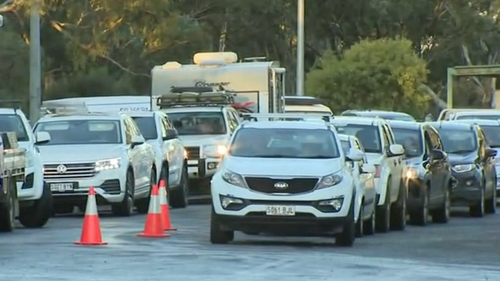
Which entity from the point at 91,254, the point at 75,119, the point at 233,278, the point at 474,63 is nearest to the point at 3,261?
the point at 91,254

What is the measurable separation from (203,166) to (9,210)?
35.7ft

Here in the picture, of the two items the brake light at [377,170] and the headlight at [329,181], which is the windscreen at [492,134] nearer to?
the brake light at [377,170]

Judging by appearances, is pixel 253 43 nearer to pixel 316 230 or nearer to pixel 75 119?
pixel 75 119

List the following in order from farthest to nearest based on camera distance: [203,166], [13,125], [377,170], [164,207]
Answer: [203,166] → [13,125] → [377,170] → [164,207]

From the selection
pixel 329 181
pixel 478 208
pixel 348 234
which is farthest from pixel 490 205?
pixel 329 181

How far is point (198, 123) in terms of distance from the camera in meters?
31.5

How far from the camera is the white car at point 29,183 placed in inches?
852

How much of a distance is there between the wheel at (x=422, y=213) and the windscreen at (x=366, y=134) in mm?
1599

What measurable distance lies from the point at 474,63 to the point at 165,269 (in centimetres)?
5743

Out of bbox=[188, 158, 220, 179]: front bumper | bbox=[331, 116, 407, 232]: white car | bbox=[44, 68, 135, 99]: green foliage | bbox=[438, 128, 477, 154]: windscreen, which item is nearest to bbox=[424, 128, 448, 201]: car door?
bbox=[331, 116, 407, 232]: white car

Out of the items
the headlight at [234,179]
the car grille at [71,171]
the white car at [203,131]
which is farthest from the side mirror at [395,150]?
the white car at [203,131]

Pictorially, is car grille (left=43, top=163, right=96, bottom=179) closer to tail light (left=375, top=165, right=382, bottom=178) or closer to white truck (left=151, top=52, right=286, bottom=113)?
tail light (left=375, top=165, right=382, bottom=178)

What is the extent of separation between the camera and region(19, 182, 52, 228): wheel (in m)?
22.0

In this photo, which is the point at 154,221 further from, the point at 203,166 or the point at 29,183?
the point at 203,166
